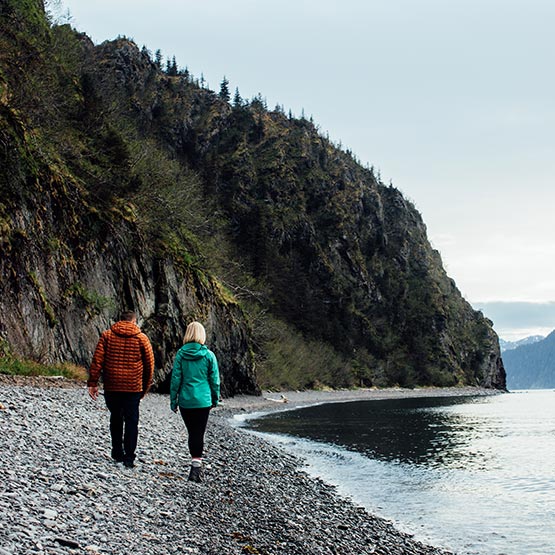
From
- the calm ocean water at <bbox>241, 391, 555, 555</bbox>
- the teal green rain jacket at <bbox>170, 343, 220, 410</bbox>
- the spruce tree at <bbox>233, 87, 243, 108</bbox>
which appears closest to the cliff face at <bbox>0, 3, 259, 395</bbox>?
the calm ocean water at <bbox>241, 391, 555, 555</bbox>

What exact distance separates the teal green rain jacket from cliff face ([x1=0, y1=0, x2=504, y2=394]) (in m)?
17.7

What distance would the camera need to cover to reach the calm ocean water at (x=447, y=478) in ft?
42.5

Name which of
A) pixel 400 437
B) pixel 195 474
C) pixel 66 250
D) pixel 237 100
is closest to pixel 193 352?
pixel 195 474

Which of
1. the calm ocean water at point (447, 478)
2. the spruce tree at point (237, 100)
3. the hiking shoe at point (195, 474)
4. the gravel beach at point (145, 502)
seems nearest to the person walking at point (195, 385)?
the hiking shoe at point (195, 474)

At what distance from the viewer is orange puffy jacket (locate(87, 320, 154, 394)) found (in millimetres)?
10867

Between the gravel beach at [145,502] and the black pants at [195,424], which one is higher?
the black pants at [195,424]

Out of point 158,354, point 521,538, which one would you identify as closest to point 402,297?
point 158,354

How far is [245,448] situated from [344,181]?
163m

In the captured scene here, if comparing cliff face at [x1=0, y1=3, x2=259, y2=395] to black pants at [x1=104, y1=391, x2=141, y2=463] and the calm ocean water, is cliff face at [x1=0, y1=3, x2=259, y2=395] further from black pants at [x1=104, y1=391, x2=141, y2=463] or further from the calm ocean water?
A: black pants at [x1=104, y1=391, x2=141, y2=463]

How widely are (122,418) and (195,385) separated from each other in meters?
1.58

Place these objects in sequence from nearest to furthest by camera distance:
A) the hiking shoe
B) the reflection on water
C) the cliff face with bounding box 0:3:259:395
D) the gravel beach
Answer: the gravel beach, the hiking shoe, the reflection on water, the cliff face with bounding box 0:3:259:395

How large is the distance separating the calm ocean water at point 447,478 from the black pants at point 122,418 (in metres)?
6.47

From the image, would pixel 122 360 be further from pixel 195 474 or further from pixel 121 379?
pixel 195 474

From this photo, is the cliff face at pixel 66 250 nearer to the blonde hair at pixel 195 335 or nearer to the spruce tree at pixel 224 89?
the blonde hair at pixel 195 335
